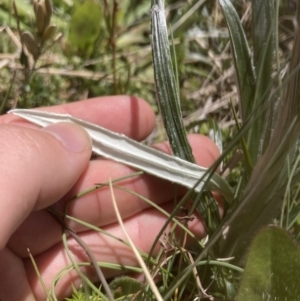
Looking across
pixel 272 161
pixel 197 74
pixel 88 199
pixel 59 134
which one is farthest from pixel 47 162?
pixel 197 74

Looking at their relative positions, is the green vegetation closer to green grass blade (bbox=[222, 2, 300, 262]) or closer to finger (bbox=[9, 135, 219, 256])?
green grass blade (bbox=[222, 2, 300, 262])

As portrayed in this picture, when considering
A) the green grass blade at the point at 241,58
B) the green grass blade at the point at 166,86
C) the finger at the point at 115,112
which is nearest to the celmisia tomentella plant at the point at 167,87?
the green grass blade at the point at 166,86

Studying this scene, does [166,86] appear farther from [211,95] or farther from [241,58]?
[211,95]

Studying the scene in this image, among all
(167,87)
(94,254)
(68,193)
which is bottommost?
(94,254)

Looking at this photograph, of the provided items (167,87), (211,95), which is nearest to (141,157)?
(167,87)

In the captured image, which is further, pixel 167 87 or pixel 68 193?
pixel 68 193

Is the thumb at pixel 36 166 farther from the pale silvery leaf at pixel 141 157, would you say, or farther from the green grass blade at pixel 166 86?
the green grass blade at pixel 166 86

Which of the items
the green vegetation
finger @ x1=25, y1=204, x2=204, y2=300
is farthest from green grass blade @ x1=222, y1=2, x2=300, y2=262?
finger @ x1=25, y1=204, x2=204, y2=300
